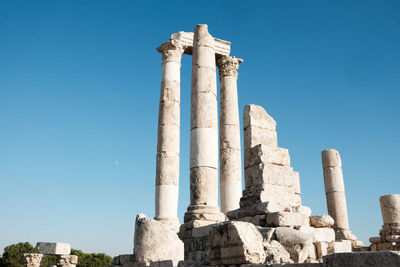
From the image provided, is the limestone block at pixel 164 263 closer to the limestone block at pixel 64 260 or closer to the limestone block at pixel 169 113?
the limestone block at pixel 169 113

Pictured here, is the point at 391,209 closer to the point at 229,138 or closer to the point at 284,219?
the point at 229,138

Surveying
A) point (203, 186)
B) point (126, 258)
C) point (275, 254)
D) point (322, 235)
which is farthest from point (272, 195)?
point (126, 258)

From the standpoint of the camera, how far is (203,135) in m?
17.9

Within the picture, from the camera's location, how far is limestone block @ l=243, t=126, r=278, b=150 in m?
15.0

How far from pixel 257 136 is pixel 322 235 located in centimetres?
490

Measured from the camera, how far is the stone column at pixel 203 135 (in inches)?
645

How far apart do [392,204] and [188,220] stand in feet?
39.7

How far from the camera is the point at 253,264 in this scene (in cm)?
676

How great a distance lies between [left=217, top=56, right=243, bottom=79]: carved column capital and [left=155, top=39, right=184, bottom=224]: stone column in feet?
9.38

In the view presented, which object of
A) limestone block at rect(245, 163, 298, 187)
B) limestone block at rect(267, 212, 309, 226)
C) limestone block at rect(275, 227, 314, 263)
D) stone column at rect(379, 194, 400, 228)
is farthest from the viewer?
stone column at rect(379, 194, 400, 228)

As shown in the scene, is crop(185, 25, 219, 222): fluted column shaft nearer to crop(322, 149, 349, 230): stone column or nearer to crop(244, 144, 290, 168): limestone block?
crop(244, 144, 290, 168): limestone block

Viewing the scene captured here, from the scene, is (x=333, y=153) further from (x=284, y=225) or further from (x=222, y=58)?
(x=284, y=225)

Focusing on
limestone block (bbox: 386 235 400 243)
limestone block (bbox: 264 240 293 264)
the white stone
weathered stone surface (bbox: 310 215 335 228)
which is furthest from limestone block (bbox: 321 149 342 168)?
limestone block (bbox: 264 240 293 264)

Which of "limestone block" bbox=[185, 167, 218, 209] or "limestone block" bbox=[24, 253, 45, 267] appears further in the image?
"limestone block" bbox=[24, 253, 45, 267]
